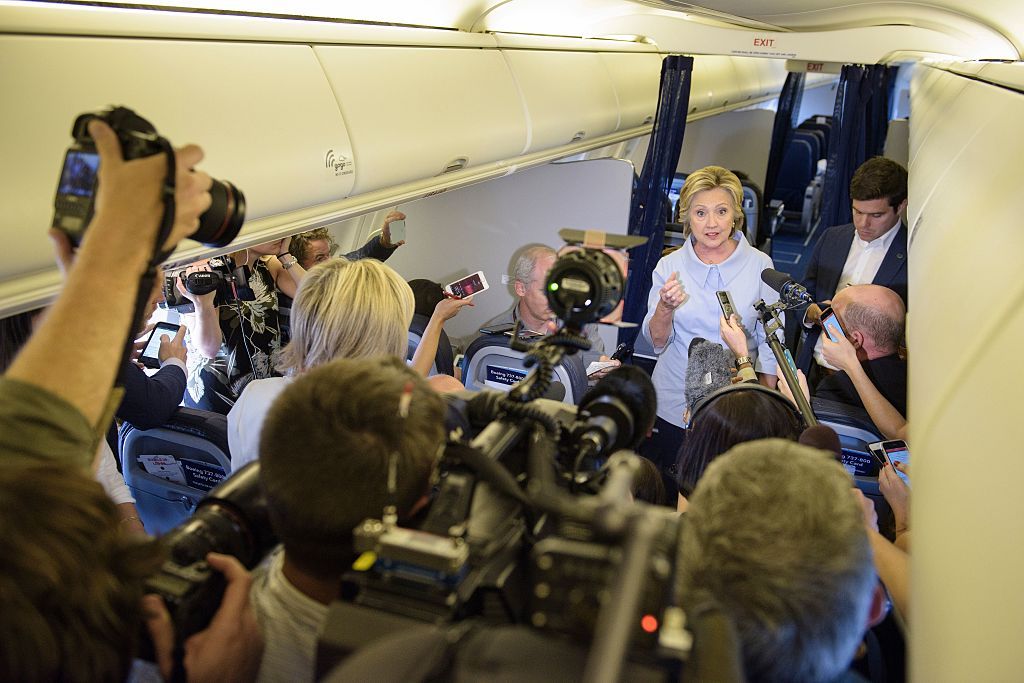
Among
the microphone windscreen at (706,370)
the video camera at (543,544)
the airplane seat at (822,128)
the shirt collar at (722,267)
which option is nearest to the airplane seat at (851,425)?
the microphone windscreen at (706,370)

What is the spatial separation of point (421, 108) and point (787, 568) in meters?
1.86

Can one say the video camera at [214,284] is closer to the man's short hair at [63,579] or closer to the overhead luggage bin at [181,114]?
the overhead luggage bin at [181,114]

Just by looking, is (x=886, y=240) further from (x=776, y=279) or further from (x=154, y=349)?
(x=154, y=349)

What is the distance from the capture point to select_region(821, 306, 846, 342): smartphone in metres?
2.66

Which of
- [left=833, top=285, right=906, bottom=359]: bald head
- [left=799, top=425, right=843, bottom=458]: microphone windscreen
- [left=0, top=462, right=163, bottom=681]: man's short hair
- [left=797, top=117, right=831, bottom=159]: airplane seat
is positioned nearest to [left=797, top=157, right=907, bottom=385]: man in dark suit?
[left=833, top=285, right=906, bottom=359]: bald head

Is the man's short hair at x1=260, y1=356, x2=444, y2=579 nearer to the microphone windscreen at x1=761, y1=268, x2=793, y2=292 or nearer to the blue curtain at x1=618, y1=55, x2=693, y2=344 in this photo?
the microphone windscreen at x1=761, y1=268, x2=793, y2=292

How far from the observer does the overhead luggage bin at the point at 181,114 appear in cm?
118

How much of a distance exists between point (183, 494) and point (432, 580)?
2.24 meters

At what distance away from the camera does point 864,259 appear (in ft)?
11.4

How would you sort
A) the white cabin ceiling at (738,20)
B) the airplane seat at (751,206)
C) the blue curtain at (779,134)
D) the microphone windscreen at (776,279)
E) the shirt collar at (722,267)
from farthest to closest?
the blue curtain at (779,134) → the airplane seat at (751,206) → the shirt collar at (722,267) → the white cabin ceiling at (738,20) → the microphone windscreen at (776,279)

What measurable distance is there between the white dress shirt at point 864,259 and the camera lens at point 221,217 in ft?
9.07

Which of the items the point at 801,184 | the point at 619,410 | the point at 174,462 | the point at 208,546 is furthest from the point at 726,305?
the point at 801,184

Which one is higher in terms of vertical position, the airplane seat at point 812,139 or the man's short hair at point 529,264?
the airplane seat at point 812,139

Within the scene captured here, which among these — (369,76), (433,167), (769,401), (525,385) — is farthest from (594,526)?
(433,167)
